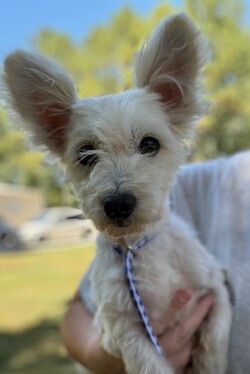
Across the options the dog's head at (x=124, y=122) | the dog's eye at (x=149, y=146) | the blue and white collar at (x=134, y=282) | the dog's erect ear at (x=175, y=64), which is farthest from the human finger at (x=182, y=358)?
the dog's erect ear at (x=175, y=64)

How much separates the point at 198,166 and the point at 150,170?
0.60 metres

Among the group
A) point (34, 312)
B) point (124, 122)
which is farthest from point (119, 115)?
point (34, 312)

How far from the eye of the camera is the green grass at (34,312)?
257 inches

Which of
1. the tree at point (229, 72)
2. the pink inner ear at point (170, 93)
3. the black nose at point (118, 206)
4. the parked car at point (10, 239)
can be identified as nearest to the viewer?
the black nose at point (118, 206)

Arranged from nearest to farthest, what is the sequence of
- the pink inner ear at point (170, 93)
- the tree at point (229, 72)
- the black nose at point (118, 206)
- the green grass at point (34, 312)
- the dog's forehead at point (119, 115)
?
the black nose at point (118, 206)
the dog's forehead at point (119, 115)
the pink inner ear at point (170, 93)
the green grass at point (34, 312)
the tree at point (229, 72)

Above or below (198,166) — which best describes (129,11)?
below

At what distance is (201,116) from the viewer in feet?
6.93

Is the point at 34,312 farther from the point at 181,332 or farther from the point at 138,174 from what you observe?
the point at 138,174

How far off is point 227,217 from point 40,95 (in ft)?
3.25

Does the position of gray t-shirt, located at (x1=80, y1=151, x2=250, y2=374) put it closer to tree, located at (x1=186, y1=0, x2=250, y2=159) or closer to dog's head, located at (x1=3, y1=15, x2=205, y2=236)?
dog's head, located at (x1=3, y1=15, x2=205, y2=236)

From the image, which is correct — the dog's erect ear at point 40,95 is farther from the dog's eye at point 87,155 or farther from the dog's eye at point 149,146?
the dog's eye at point 149,146

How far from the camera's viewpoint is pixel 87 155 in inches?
76.2

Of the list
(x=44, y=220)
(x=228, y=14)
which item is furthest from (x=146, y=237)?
(x=44, y=220)

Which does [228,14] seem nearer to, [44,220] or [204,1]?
[204,1]
